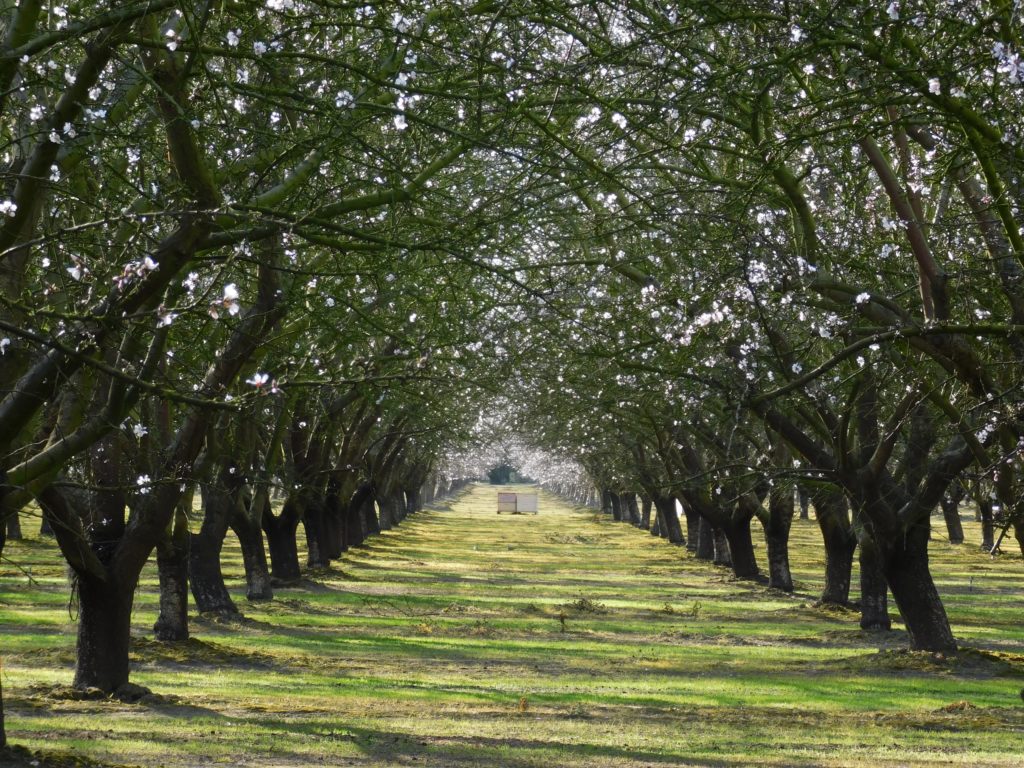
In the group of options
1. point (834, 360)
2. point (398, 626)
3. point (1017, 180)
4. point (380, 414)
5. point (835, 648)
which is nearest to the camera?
point (834, 360)

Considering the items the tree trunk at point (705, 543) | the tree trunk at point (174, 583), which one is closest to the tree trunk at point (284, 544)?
the tree trunk at point (174, 583)

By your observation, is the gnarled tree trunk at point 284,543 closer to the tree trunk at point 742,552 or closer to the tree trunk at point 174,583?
the tree trunk at point 174,583

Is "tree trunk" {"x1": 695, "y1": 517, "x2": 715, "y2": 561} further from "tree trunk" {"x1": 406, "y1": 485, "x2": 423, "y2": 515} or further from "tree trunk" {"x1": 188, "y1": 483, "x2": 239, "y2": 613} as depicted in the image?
"tree trunk" {"x1": 406, "y1": 485, "x2": 423, "y2": 515}

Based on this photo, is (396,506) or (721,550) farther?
(396,506)

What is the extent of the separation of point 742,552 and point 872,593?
43.3 feet

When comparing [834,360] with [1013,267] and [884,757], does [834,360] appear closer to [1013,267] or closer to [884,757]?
[1013,267]

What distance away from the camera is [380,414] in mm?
35000

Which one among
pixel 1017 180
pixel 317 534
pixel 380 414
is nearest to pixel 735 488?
pixel 380 414

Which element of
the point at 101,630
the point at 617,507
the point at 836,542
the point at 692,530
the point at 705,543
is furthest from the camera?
the point at 617,507

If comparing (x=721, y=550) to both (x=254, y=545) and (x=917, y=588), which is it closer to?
(x=254, y=545)

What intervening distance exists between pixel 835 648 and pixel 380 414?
54.5 ft

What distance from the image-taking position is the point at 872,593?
23.5 m

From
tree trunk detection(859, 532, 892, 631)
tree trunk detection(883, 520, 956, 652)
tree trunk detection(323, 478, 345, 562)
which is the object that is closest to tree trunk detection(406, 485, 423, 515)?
tree trunk detection(323, 478, 345, 562)

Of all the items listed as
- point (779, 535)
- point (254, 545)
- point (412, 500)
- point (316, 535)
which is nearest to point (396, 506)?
point (412, 500)
